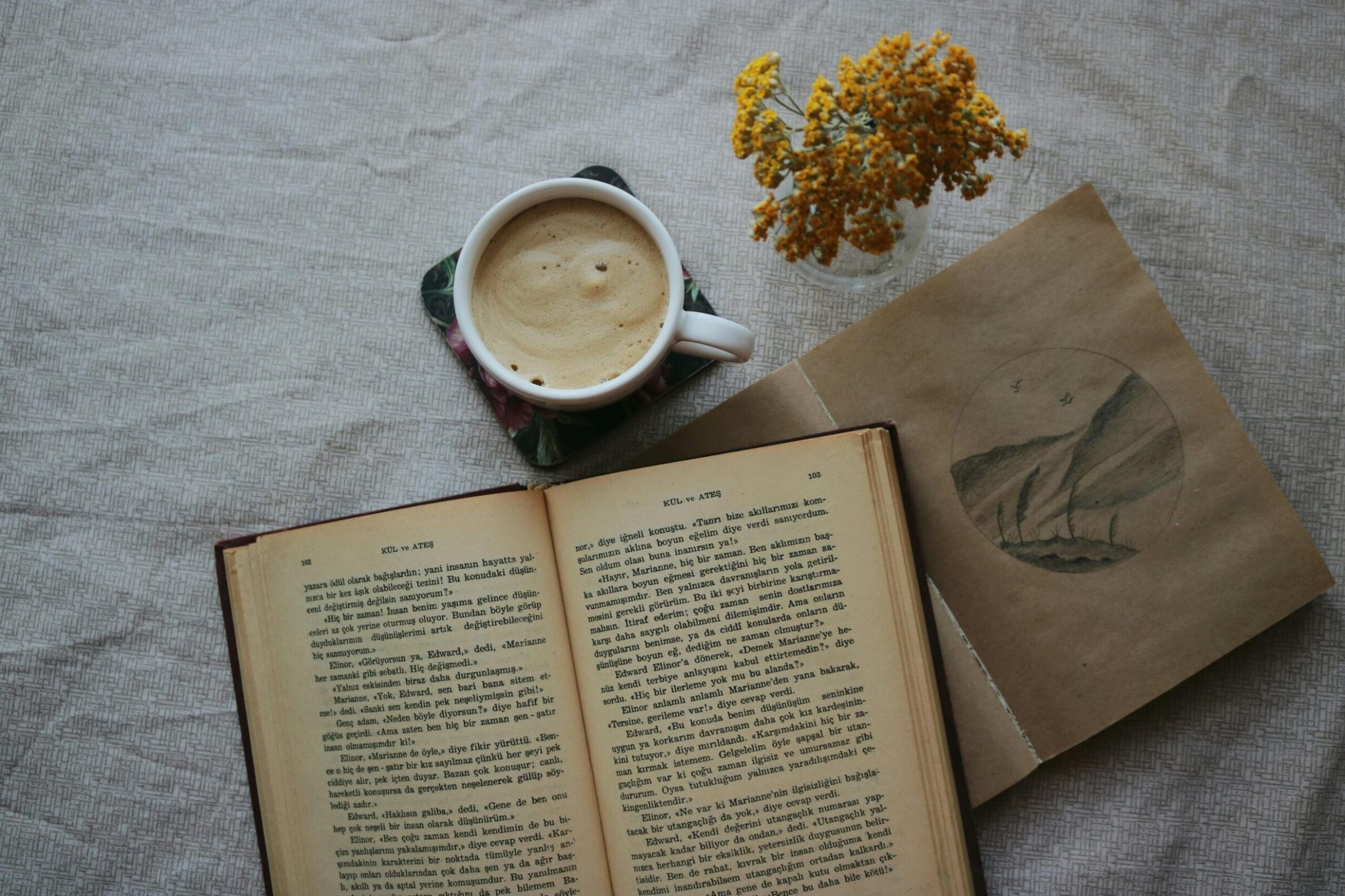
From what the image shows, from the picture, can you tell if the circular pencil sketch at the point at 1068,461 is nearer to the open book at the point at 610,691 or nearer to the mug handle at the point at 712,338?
the open book at the point at 610,691

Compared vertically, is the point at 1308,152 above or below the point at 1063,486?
above

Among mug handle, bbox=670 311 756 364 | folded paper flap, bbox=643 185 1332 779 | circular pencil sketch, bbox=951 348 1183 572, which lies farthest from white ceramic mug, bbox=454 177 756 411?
circular pencil sketch, bbox=951 348 1183 572

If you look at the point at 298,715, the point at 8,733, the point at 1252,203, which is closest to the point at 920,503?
the point at 1252,203

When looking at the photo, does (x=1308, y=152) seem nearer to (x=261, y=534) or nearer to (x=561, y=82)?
(x=561, y=82)

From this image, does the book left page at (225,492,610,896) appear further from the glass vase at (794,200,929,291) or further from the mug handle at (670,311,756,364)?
the glass vase at (794,200,929,291)

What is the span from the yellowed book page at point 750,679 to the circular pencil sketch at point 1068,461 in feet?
0.36

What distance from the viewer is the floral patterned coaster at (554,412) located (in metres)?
0.72

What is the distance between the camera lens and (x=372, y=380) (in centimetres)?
75

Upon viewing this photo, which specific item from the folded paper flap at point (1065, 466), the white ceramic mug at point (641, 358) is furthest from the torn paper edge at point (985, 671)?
the white ceramic mug at point (641, 358)

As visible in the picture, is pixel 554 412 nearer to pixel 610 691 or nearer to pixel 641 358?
pixel 641 358

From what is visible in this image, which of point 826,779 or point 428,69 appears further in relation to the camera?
point 428,69

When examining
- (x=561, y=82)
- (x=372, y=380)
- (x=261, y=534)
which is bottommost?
(x=261, y=534)

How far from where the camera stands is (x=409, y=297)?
751mm

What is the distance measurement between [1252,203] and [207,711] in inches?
38.9
